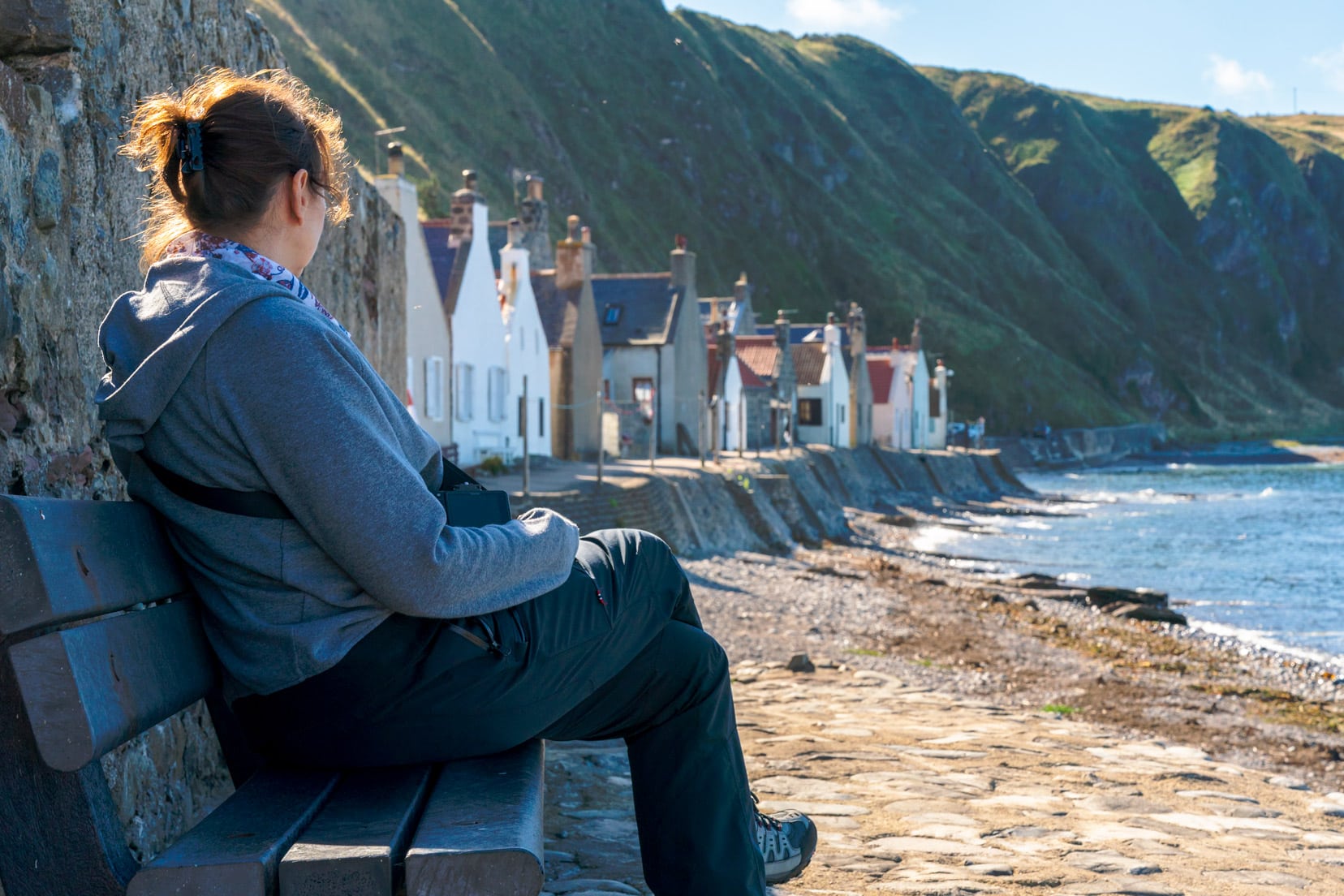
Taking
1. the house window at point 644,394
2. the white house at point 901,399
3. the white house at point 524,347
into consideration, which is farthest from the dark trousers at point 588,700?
the white house at point 901,399

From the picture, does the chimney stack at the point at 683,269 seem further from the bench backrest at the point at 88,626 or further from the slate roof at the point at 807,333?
the bench backrest at the point at 88,626

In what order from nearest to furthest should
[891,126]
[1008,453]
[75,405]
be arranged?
1. [75,405]
2. [1008,453]
3. [891,126]

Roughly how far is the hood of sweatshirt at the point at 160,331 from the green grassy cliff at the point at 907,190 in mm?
74645

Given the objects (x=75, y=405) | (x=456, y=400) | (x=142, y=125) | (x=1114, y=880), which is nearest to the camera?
(x=142, y=125)

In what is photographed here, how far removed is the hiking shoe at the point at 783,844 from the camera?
3137mm

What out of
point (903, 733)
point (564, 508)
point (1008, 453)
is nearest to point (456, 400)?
point (564, 508)

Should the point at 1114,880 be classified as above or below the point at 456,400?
below

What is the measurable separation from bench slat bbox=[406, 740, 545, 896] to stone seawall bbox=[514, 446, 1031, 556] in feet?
37.1

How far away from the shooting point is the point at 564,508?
690 inches

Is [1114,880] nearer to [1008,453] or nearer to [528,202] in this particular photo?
[528,202]

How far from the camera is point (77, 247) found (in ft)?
10.8

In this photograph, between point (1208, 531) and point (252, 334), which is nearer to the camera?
point (252, 334)

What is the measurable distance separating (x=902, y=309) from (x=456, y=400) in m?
106

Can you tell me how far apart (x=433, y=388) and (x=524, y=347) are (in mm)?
6441
